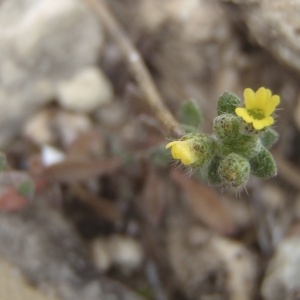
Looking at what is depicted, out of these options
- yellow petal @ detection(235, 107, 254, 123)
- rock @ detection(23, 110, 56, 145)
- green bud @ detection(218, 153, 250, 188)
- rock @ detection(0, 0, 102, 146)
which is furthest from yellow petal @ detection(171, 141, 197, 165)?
rock @ detection(0, 0, 102, 146)

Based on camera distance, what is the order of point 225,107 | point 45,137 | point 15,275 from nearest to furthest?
1. point 225,107
2. point 15,275
3. point 45,137

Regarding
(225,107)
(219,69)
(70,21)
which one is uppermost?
(70,21)

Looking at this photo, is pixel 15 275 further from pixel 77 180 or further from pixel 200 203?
pixel 200 203

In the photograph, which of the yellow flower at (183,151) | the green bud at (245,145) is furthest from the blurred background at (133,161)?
the yellow flower at (183,151)

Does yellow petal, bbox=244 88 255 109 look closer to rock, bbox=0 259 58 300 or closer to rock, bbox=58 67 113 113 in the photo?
rock, bbox=0 259 58 300

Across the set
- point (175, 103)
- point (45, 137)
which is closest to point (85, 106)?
point (45, 137)

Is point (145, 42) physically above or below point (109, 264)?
above

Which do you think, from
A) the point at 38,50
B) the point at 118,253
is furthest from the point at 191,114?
the point at 38,50
